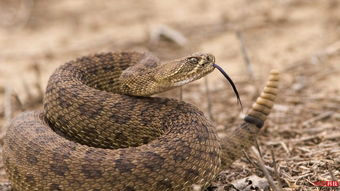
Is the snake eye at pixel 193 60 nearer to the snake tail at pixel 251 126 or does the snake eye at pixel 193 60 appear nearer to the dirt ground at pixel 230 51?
the snake tail at pixel 251 126

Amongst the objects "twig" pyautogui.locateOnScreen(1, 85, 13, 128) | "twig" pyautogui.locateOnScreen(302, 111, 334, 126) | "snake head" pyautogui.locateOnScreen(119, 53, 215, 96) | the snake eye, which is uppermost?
the snake eye

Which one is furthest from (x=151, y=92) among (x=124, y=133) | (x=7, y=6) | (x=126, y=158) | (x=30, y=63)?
(x=7, y=6)

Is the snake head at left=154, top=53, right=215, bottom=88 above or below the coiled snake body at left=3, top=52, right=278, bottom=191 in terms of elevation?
above

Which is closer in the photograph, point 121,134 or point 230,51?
point 121,134

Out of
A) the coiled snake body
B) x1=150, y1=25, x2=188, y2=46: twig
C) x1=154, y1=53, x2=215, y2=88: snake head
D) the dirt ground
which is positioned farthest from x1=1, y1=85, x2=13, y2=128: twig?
x1=150, y1=25, x2=188, y2=46: twig

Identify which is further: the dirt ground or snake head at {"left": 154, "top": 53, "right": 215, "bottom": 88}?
the dirt ground

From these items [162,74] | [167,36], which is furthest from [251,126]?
[167,36]

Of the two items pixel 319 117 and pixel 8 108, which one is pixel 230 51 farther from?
pixel 8 108

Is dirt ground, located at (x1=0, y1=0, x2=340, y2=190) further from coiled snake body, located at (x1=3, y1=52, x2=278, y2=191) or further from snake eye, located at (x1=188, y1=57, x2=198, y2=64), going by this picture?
snake eye, located at (x1=188, y1=57, x2=198, y2=64)
